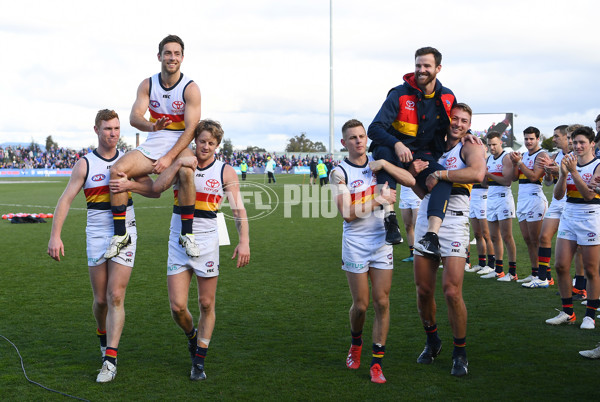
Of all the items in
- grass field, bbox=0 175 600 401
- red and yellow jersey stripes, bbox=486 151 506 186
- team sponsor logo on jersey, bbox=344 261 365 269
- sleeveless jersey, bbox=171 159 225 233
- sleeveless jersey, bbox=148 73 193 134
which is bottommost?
grass field, bbox=0 175 600 401

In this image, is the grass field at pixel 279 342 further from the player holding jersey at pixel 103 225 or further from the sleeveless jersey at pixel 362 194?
the sleeveless jersey at pixel 362 194

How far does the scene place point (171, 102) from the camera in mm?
6086

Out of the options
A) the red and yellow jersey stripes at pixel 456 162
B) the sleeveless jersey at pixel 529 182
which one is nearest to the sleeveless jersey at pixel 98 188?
the red and yellow jersey stripes at pixel 456 162

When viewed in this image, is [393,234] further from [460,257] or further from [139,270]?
[139,270]

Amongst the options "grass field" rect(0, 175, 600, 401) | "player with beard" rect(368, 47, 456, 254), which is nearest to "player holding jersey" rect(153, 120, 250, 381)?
"grass field" rect(0, 175, 600, 401)

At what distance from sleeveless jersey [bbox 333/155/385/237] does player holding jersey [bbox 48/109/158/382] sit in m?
1.96

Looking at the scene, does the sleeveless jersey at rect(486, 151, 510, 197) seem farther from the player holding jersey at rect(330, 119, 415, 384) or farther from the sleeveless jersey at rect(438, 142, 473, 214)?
the player holding jersey at rect(330, 119, 415, 384)

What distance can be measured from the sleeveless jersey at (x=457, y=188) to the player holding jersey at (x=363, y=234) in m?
0.53

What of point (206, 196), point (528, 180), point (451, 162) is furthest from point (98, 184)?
point (528, 180)

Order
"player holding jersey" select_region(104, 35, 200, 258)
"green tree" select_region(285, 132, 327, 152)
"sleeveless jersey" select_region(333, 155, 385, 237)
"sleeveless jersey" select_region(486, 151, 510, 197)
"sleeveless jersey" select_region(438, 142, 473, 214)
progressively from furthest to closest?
"green tree" select_region(285, 132, 327, 152), "sleeveless jersey" select_region(486, 151, 510, 197), "sleeveless jersey" select_region(438, 142, 473, 214), "sleeveless jersey" select_region(333, 155, 385, 237), "player holding jersey" select_region(104, 35, 200, 258)

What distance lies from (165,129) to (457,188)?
9.75ft

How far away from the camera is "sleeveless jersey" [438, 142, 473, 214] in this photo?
6.20 m

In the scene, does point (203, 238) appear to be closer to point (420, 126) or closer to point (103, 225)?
point (103, 225)

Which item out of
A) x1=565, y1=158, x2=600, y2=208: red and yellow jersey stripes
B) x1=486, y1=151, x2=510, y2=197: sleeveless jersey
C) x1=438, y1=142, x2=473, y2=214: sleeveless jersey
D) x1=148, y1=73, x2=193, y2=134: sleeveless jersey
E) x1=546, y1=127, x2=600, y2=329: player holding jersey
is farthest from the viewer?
x1=486, y1=151, x2=510, y2=197: sleeveless jersey
